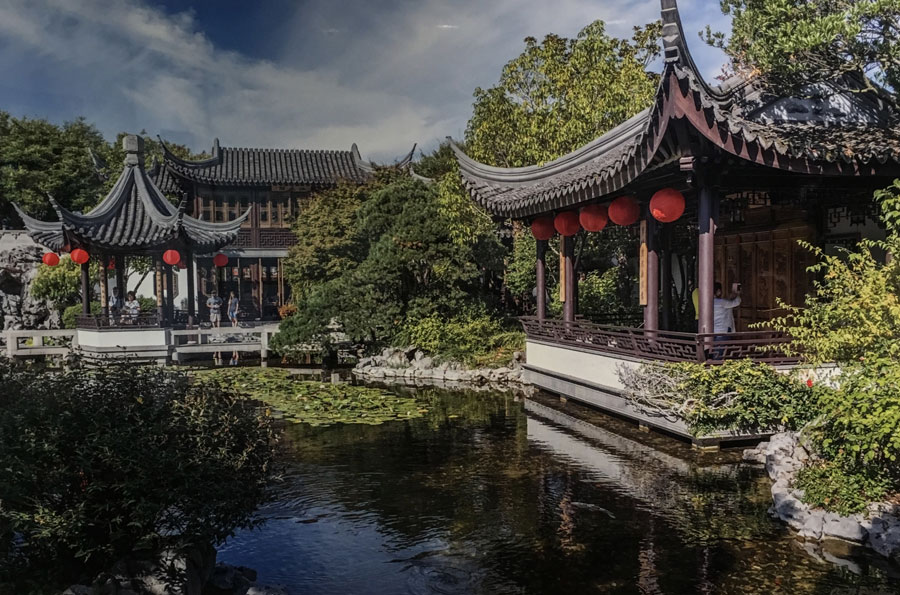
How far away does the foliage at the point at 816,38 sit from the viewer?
793cm

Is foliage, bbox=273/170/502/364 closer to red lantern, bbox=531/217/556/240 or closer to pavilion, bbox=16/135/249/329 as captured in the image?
red lantern, bbox=531/217/556/240

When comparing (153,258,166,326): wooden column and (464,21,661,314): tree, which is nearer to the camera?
(464,21,661,314): tree

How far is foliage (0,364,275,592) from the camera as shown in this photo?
392 cm

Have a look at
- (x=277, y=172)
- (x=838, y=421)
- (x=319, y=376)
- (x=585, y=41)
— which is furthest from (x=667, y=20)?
(x=277, y=172)

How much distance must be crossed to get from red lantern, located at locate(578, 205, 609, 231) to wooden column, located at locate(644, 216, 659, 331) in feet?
3.61

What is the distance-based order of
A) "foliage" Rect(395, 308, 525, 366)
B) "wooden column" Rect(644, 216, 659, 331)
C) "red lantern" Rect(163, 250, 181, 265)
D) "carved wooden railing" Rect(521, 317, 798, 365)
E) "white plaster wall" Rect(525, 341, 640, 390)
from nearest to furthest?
1. "carved wooden railing" Rect(521, 317, 798, 365)
2. "wooden column" Rect(644, 216, 659, 331)
3. "white plaster wall" Rect(525, 341, 640, 390)
4. "foliage" Rect(395, 308, 525, 366)
5. "red lantern" Rect(163, 250, 181, 265)

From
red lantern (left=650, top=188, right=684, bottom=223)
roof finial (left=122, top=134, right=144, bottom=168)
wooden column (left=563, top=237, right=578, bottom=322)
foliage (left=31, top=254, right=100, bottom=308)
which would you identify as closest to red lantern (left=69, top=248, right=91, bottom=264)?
roof finial (left=122, top=134, right=144, bottom=168)

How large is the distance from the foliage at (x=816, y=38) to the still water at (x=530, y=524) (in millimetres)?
4489

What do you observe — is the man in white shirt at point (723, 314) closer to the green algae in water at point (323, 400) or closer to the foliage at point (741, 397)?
the foliage at point (741, 397)

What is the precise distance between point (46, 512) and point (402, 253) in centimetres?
Result: 1244

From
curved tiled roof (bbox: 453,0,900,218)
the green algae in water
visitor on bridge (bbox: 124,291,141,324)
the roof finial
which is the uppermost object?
the roof finial

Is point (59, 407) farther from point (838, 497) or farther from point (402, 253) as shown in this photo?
point (402, 253)

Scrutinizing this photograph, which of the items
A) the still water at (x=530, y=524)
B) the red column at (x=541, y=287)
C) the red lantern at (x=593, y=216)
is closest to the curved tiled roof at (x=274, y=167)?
the red column at (x=541, y=287)

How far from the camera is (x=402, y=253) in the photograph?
1606 cm
